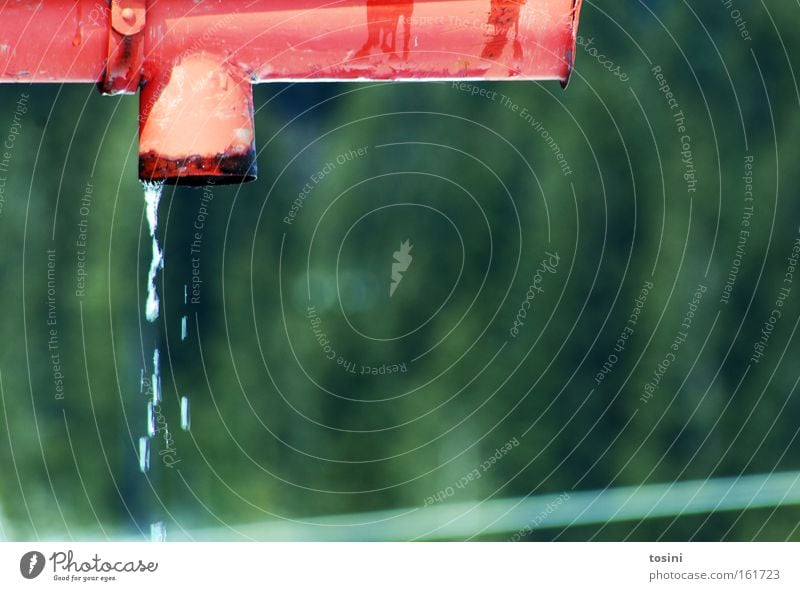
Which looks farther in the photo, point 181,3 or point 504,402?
point 504,402

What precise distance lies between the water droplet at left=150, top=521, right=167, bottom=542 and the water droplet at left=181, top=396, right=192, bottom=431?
8 cm

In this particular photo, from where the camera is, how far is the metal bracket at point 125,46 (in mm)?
636

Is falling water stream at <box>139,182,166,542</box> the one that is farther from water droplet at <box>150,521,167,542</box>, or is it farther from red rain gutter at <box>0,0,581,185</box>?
red rain gutter at <box>0,0,581,185</box>

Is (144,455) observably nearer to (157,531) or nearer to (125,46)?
(157,531)

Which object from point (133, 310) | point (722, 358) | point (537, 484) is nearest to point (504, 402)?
point (537, 484)

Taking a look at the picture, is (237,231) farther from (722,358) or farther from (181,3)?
(722,358)

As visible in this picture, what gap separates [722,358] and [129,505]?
19.8 inches

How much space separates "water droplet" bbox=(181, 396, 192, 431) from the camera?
2.81 feet

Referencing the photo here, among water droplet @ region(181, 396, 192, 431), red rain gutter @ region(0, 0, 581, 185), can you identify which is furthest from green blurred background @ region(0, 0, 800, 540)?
red rain gutter @ region(0, 0, 581, 185)

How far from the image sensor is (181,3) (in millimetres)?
644

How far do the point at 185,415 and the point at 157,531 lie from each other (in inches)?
3.8

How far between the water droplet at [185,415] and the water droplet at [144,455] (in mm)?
32

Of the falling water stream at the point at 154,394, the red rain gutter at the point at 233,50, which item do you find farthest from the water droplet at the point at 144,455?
the red rain gutter at the point at 233,50

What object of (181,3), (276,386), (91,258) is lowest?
(276,386)
